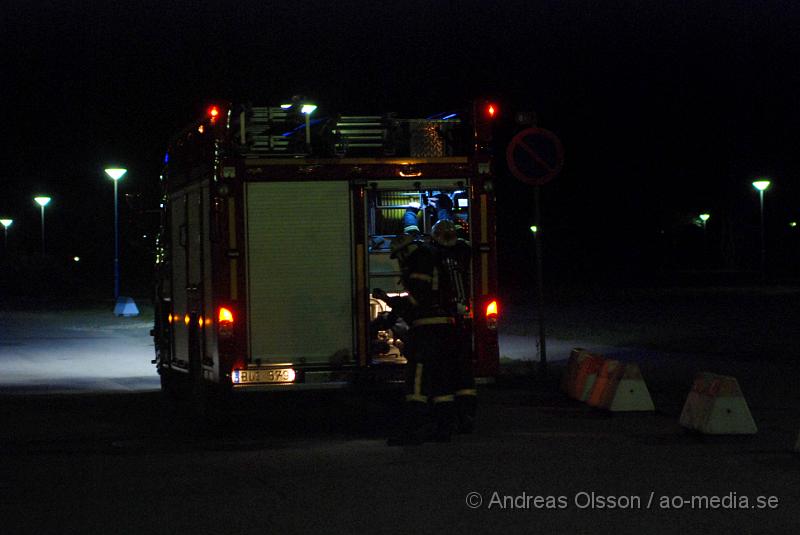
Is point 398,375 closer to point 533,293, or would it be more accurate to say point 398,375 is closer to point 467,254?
point 467,254

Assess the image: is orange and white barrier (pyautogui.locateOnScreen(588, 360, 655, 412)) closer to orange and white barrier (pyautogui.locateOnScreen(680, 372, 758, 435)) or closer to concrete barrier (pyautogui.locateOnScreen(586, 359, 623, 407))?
concrete barrier (pyautogui.locateOnScreen(586, 359, 623, 407))

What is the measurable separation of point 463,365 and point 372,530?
377 cm

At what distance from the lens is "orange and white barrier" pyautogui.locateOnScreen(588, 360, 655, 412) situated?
41.8 feet

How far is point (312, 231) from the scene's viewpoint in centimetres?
1200

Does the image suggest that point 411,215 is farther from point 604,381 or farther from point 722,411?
point 722,411

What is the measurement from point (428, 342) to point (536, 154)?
5.12 meters

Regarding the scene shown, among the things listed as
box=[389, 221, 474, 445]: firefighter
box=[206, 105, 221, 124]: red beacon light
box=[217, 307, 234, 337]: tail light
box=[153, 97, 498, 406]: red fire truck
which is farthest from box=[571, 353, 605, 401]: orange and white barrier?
box=[206, 105, 221, 124]: red beacon light

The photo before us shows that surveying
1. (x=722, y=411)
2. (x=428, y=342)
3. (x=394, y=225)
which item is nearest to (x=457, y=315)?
(x=428, y=342)

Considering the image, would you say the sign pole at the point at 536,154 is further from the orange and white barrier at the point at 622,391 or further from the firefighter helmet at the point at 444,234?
the firefighter helmet at the point at 444,234

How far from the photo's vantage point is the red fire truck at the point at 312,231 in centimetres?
1170

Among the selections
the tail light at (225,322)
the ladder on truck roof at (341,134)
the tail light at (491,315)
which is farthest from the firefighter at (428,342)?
the tail light at (225,322)

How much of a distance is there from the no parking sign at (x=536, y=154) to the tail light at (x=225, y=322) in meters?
4.89

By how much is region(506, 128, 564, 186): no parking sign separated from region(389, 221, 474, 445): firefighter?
4.49 metres

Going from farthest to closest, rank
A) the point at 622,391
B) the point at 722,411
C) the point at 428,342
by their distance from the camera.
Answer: the point at 622,391 < the point at 428,342 < the point at 722,411
